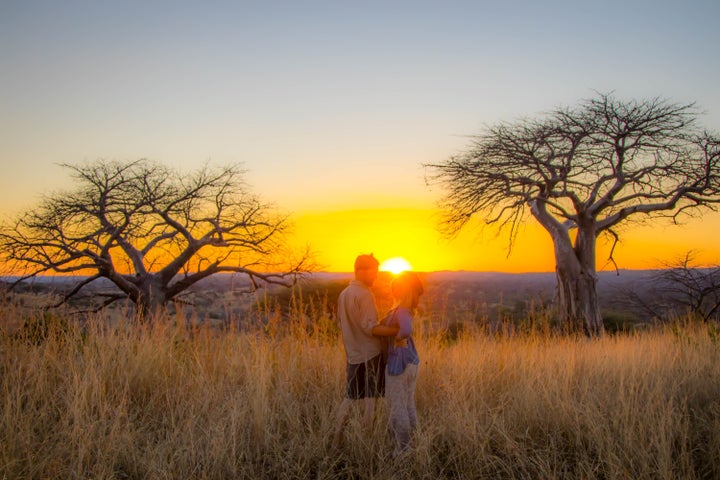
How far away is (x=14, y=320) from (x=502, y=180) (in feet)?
42.8

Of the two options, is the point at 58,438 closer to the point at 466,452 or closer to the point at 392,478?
the point at 392,478

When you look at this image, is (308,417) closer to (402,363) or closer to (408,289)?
(402,363)

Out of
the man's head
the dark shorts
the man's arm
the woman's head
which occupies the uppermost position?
the man's head

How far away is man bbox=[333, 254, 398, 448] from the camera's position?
5.10 meters

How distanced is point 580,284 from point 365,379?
42.8ft

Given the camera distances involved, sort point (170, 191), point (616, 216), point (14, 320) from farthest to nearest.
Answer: point (170, 191) < point (616, 216) < point (14, 320)

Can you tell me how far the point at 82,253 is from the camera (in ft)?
63.6

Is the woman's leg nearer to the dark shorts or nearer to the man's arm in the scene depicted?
the dark shorts

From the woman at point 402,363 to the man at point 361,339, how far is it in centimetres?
19

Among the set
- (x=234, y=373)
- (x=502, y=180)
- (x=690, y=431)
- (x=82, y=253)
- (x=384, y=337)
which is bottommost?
(x=690, y=431)

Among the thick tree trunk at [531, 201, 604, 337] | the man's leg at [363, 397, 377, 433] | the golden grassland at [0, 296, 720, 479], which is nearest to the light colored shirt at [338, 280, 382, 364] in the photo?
the man's leg at [363, 397, 377, 433]

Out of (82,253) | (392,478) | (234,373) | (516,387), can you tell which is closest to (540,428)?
(516,387)

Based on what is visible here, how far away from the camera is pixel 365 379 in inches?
205

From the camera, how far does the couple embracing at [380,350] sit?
195 inches
